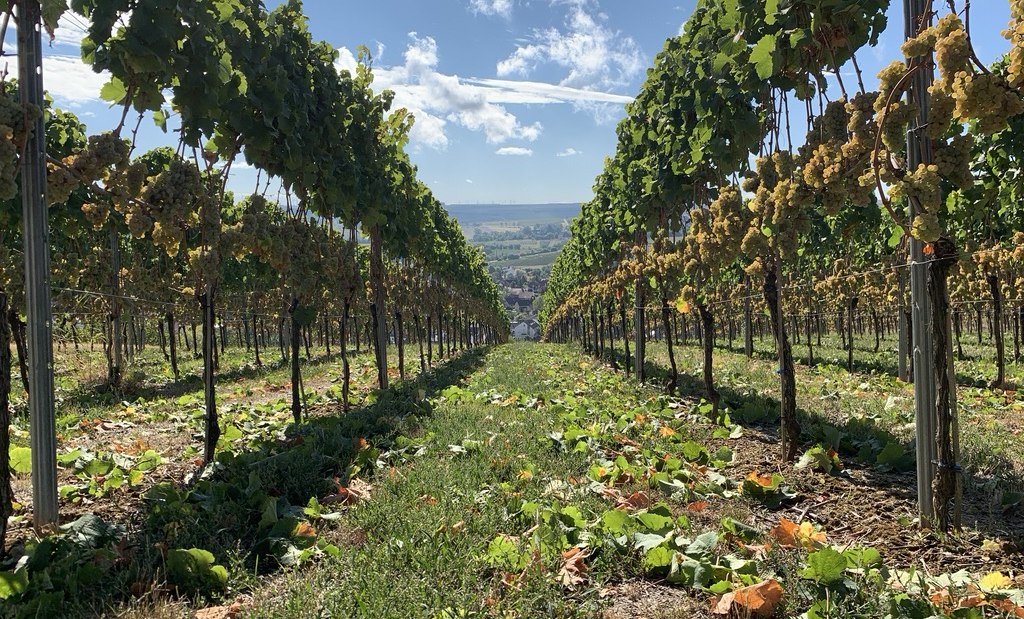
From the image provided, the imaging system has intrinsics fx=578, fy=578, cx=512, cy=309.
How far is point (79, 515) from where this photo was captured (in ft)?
15.3

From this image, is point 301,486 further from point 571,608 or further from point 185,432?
point 185,432

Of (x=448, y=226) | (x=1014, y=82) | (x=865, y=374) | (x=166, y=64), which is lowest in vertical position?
(x=865, y=374)

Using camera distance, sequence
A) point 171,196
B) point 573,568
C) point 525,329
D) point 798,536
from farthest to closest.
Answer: point 525,329 < point 171,196 < point 798,536 < point 573,568

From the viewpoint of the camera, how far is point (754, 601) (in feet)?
9.62

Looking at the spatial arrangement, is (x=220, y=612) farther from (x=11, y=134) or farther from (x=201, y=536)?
(x=11, y=134)

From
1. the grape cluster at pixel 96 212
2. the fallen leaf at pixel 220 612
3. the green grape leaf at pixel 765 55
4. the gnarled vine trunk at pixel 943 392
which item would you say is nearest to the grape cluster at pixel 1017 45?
the gnarled vine trunk at pixel 943 392

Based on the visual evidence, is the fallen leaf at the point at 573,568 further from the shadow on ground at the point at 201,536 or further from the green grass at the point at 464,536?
the shadow on ground at the point at 201,536

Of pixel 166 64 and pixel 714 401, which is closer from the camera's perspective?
pixel 166 64

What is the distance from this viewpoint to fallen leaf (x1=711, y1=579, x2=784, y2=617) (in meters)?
2.93

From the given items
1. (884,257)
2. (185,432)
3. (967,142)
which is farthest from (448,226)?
(967,142)

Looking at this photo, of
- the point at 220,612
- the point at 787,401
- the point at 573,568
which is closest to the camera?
the point at 220,612

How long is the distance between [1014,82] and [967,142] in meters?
1.33

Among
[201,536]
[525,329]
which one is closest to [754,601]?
[201,536]

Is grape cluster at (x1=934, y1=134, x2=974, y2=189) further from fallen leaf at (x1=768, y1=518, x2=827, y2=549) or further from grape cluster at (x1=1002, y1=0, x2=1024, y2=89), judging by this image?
fallen leaf at (x1=768, y1=518, x2=827, y2=549)
